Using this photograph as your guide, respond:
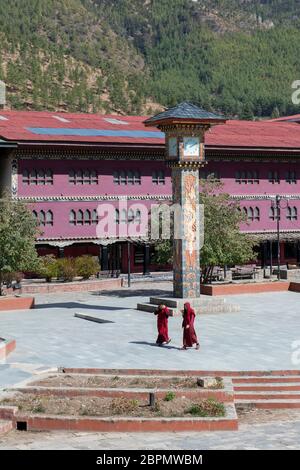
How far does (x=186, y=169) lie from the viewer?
97.1 feet

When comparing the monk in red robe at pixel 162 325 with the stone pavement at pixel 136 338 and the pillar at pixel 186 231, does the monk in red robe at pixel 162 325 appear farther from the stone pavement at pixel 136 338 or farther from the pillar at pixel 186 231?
the pillar at pixel 186 231

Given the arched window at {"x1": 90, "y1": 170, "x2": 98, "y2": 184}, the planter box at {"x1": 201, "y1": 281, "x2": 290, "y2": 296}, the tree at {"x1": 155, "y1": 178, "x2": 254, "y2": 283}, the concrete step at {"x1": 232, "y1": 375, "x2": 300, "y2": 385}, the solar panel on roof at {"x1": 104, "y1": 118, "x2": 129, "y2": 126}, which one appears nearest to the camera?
the concrete step at {"x1": 232, "y1": 375, "x2": 300, "y2": 385}

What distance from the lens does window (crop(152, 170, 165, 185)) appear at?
165 feet

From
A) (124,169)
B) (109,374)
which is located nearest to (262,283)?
(124,169)

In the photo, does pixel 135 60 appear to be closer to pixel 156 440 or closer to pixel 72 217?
pixel 72 217

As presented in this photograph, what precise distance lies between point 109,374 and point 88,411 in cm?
333

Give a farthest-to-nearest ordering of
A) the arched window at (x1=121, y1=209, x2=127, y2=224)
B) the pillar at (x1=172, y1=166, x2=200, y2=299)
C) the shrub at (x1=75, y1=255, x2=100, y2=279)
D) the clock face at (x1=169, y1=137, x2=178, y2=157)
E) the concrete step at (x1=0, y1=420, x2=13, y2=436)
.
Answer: the arched window at (x1=121, y1=209, x2=127, y2=224)
the shrub at (x1=75, y1=255, x2=100, y2=279)
the pillar at (x1=172, y1=166, x2=200, y2=299)
the clock face at (x1=169, y1=137, x2=178, y2=157)
the concrete step at (x1=0, y1=420, x2=13, y2=436)

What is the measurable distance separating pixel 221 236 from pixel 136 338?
1264 cm

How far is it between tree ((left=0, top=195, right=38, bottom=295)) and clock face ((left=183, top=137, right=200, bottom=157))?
8.85 metres

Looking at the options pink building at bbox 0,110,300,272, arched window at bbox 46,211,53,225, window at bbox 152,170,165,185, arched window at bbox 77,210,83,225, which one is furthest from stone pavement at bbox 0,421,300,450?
window at bbox 152,170,165,185

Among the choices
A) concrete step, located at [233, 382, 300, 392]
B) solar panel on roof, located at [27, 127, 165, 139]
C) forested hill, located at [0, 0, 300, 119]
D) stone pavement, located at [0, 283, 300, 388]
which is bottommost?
concrete step, located at [233, 382, 300, 392]

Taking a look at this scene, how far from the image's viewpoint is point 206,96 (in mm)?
160750

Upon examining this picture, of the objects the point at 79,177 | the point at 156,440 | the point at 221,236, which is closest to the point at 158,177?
the point at 79,177

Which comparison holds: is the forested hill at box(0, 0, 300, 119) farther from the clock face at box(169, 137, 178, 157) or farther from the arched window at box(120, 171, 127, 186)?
the clock face at box(169, 137, 178, 157)
